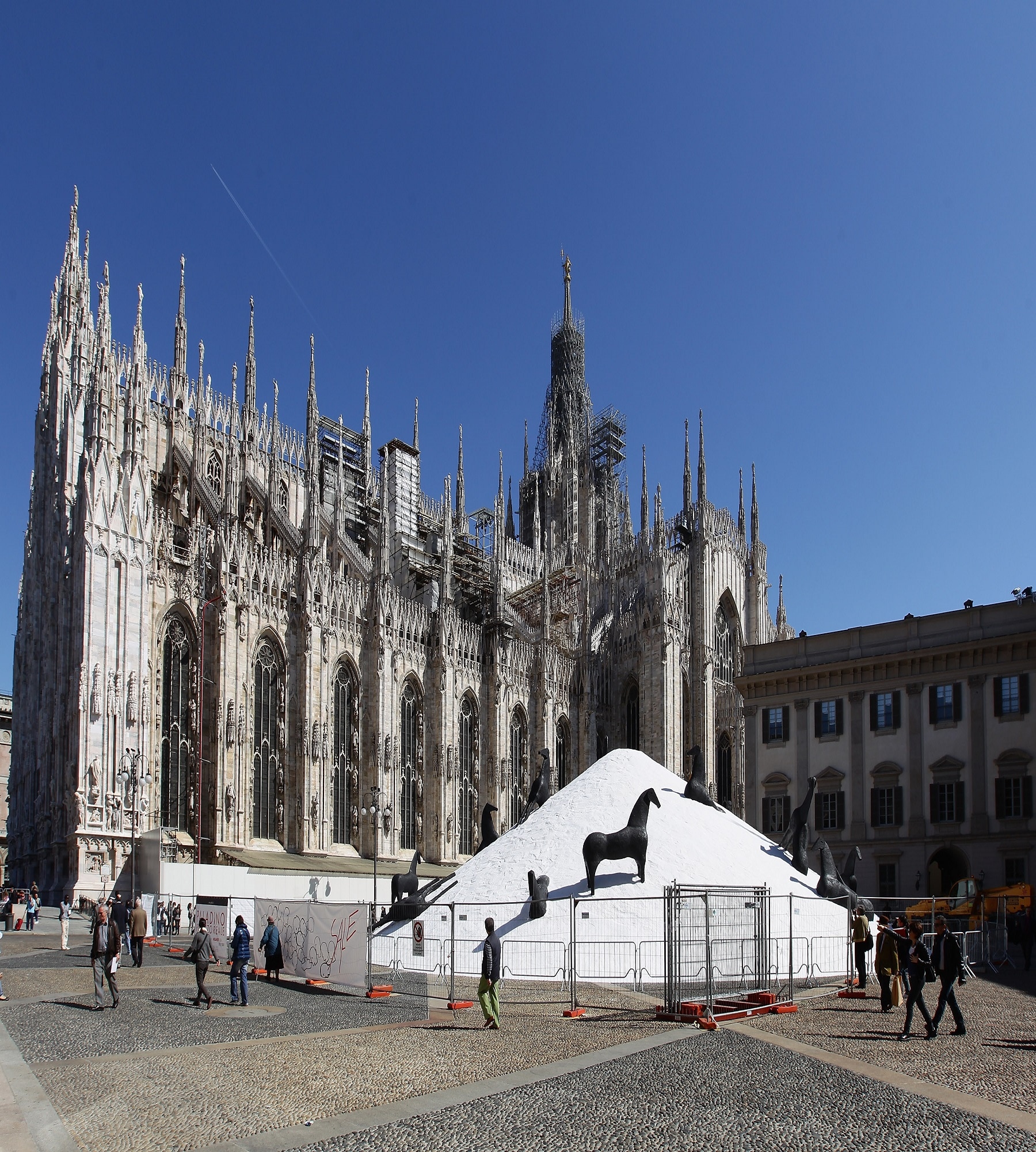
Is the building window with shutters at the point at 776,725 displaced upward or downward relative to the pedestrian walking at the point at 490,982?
upward

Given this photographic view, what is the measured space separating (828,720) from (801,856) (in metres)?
18.0

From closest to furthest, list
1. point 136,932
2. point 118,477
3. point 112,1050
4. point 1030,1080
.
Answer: point 1030,1080 → point 112,1050 → point 136,932 → point 118,477

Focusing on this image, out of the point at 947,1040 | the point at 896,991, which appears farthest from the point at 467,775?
the point at 947,1040

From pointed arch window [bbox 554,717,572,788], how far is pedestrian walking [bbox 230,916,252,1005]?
3991 cm

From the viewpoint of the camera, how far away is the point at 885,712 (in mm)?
39656

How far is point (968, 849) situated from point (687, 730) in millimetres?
23175

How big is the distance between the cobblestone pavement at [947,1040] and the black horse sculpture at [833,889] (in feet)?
10.9

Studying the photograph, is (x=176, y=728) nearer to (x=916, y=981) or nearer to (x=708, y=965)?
(x=708, y=965)

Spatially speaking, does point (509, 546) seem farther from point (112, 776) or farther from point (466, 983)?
point (466, 983)

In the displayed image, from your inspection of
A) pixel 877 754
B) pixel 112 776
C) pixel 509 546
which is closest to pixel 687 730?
pixel 509 546

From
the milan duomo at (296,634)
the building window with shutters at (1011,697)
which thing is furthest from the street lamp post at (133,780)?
the building window with shutters at (1011,697)

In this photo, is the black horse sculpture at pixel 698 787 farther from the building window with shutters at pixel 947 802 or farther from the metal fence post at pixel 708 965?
the building window with shutters at pixel 947 802

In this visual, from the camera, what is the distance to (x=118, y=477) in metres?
36.5

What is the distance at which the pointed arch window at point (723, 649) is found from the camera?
60.9 meters
